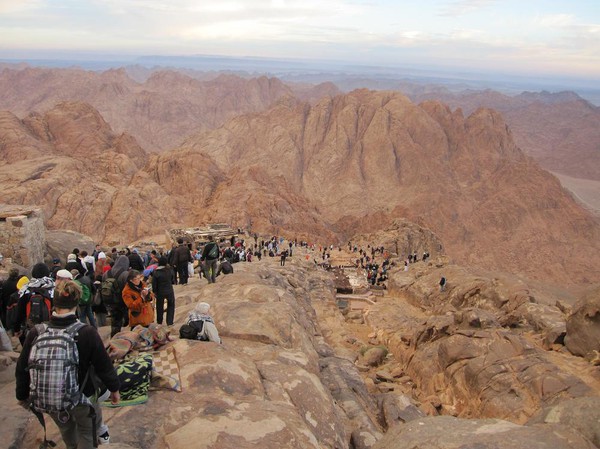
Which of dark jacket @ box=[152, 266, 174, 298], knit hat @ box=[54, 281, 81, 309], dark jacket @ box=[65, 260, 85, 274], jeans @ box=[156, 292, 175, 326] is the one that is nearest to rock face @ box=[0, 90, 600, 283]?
dark jacket @ box=[65, 260, 85, 274]

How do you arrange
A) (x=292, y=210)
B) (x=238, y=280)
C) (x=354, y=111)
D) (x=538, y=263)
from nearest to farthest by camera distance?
(x=238, y=280) < (x=292, y=210) < (x=538, y=263) < (x=354, y=111)

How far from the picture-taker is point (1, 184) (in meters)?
45.9

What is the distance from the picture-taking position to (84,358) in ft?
14.3

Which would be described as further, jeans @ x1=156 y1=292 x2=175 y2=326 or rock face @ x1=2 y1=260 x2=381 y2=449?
jeans @ x1=156 y1=292 x2=175 y2=326

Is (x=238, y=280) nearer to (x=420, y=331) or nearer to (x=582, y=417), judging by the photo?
(x=420, y=331)

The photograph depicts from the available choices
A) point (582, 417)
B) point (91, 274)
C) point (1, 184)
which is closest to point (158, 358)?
point (91, 274)

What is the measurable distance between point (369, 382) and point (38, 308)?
9.55 metres

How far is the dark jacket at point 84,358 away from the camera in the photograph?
4.30 metres

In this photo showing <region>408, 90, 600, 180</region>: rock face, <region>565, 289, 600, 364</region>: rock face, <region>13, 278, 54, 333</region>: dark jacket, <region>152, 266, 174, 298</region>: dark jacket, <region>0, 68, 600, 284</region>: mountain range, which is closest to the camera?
<region>13, 278, 54, 333</region>: dark jacket

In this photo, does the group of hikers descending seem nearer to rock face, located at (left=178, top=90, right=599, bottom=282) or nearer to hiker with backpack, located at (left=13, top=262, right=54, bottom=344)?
hiker with backpack, located at (left=13, top=262, right=54, bottom=344)

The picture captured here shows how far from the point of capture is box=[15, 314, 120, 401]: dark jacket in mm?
4305

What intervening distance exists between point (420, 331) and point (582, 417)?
30.3 feet

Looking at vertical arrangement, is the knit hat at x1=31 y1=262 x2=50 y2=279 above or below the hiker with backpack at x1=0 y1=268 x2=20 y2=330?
above

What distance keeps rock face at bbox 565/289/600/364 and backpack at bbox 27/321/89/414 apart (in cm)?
1255
